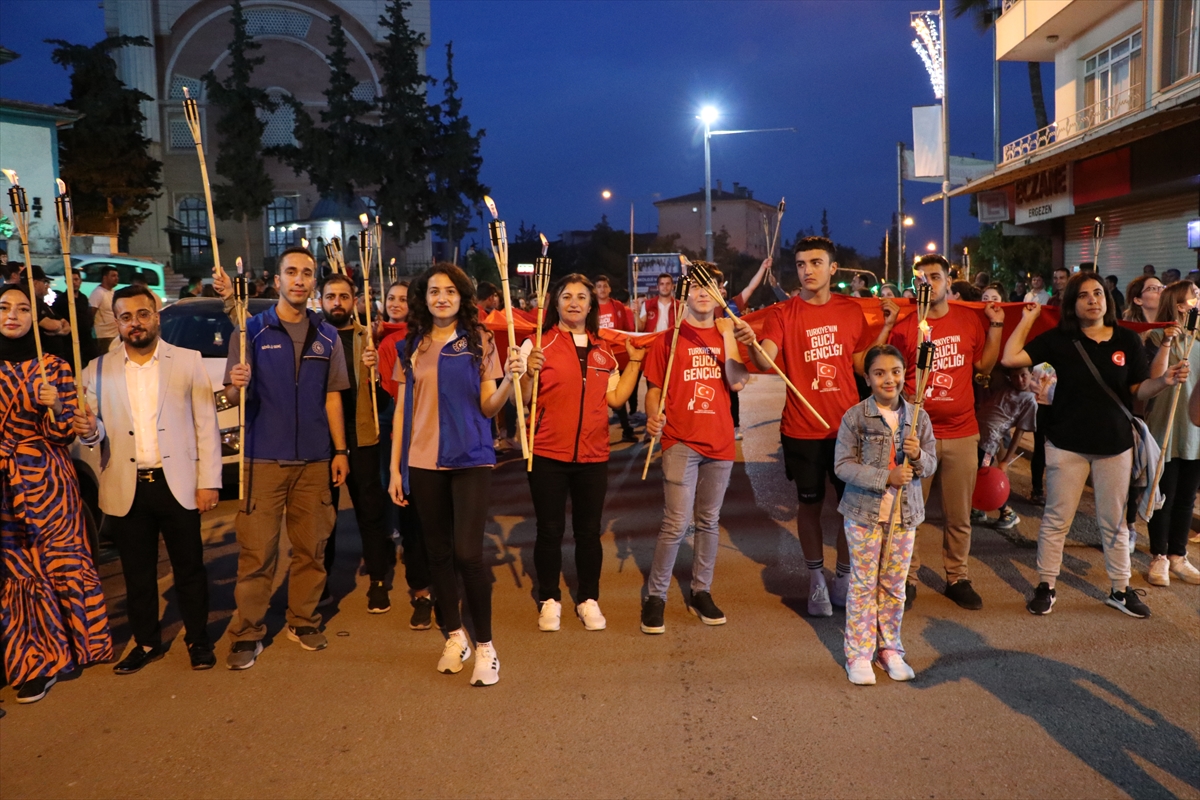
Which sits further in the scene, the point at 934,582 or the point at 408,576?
the point at 934,582

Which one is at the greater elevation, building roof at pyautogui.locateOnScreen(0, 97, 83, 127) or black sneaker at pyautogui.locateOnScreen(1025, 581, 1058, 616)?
building roof at pyautogui.locateOnScreen(0, 97, 83, 127)

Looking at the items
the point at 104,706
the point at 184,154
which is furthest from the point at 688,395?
the point at 184,154

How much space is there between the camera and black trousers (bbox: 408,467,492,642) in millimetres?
5074

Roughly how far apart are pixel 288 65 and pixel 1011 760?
5948 cm

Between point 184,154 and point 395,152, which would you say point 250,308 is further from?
point 184,154

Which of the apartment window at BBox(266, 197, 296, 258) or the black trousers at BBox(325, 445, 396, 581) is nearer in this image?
the black trousers at BBox(325, 445, 396, 581)

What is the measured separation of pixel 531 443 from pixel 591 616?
1.14 m

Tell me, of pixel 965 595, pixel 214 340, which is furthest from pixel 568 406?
pixel 214 340

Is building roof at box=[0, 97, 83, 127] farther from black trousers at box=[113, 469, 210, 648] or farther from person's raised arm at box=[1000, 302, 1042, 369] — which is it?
person's raised arm at box=[1000, 302, 1042, 369]

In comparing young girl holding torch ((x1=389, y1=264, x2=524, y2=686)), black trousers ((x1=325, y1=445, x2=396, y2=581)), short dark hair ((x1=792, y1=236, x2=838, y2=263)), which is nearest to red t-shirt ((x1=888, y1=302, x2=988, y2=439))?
short dark hair ((x1=792, y1=236, x2=838, y2=263))

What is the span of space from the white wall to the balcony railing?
2683cm

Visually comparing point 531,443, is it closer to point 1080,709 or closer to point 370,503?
point 370,503

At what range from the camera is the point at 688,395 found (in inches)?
232

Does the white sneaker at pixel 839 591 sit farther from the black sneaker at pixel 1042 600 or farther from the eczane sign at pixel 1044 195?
the eczane sign at pixel 1044 195
